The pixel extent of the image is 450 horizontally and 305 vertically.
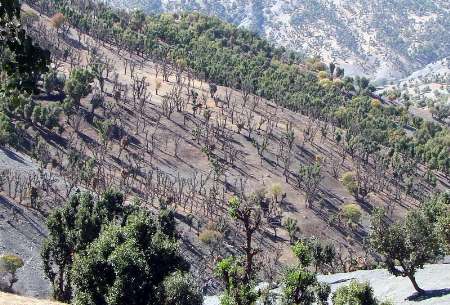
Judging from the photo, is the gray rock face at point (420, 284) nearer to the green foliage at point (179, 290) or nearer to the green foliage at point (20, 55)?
the green foliage at point (179, 290)

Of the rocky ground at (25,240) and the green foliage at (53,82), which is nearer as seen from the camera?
the rocky ground at (25,240)

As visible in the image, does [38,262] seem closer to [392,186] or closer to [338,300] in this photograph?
[338,300]

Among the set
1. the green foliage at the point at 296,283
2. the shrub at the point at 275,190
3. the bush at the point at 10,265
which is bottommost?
the shrub at the point at 275,190

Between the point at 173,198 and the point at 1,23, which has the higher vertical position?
the point at 1,23

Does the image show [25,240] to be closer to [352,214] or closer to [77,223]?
[77,223]

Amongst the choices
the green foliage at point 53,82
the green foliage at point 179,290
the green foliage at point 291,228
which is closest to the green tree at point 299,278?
the green foliage at point 179,290

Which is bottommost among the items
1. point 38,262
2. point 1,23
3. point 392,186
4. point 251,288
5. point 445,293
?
point 392,186

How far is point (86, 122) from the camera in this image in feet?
506

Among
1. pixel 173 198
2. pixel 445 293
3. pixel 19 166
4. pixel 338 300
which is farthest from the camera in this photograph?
pixel 173 198

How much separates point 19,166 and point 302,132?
97897 mm

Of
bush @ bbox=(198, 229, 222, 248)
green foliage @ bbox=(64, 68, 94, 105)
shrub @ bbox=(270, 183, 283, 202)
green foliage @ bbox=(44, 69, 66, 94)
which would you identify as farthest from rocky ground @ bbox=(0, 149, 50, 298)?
shrub @ bbox=(270, 183, 283, 202)

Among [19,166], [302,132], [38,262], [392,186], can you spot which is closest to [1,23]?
[38,262]

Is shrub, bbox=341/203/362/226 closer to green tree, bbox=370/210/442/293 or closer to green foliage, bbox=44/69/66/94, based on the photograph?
green foliage, bbox=44/69/66/94

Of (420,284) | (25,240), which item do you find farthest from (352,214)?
(420,284)
